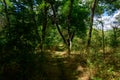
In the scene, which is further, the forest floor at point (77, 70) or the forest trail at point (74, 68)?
the forest trail at point (74, 68)

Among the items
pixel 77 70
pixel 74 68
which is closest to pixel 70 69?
pixel 74 68

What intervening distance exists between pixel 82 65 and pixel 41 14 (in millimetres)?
8264

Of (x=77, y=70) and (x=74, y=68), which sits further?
(x=74, y=68)

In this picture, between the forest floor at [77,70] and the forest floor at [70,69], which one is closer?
the forest floor at [77,70]

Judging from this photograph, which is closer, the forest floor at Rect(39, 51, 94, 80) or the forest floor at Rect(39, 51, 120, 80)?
the forest floor at Rect(39, 51, 120, 80)

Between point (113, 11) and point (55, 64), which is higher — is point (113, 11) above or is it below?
above

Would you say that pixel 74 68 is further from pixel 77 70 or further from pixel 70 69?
pixel 77 70

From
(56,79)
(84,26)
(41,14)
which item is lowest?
(56,79)

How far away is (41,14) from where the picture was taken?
71.9 ft

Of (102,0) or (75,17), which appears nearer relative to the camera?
(102,0)

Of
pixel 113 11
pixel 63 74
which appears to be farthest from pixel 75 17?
pixel 63 74

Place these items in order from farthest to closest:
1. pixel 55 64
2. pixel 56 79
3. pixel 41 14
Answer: pixel 41 14
pixel 55 64
pixel 56 79

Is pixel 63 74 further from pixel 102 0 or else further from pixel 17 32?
pixel 102 0

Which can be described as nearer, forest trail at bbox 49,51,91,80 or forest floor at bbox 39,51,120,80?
forest floor at bbox 39,51,120,80
